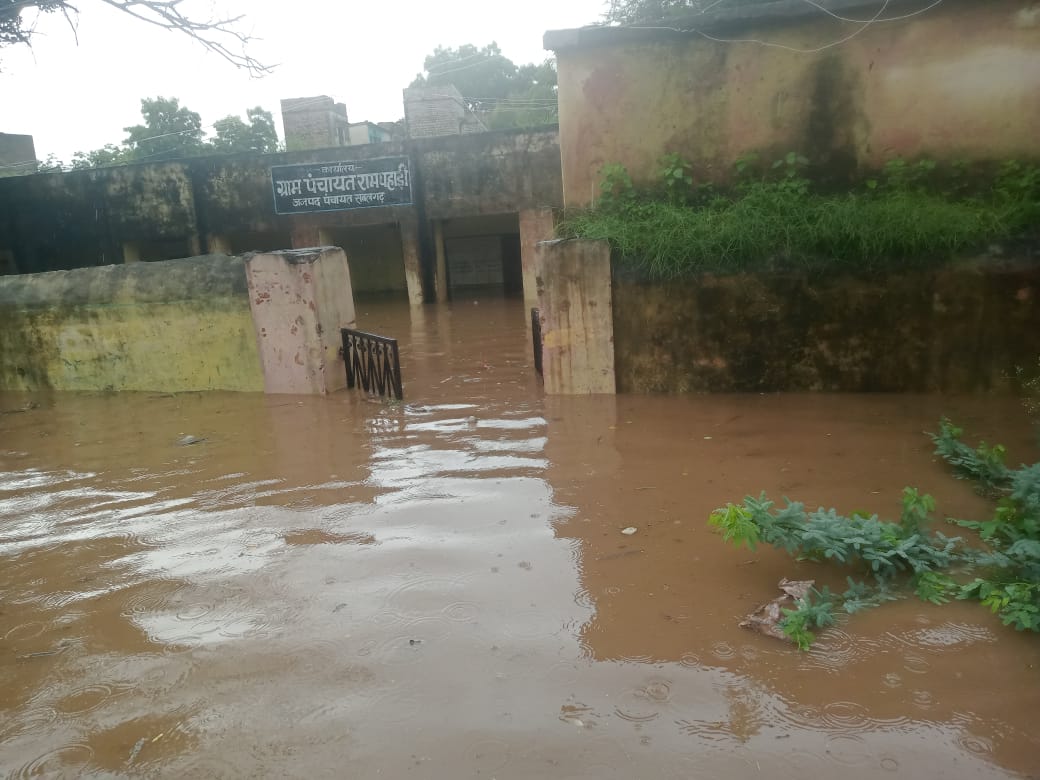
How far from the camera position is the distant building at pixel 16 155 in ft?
71.8

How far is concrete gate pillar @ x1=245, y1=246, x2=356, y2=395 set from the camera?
7.02 m

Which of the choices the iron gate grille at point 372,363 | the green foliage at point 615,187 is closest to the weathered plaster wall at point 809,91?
the green foliage at point 615,187

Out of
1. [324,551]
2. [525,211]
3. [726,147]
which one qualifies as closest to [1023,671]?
[324,551]

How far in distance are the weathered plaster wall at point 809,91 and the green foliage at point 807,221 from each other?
0.72ft

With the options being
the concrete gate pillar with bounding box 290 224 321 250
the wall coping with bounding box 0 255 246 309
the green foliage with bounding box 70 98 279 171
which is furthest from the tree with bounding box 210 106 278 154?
the wall coping with bounding box 0 255 246 309

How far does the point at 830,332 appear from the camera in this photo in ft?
19.5

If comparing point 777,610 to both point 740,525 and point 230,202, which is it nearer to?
point 740,525

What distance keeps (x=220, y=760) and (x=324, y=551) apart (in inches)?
57.9

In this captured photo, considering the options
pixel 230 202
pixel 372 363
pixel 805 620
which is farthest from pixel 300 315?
pixel 230 202

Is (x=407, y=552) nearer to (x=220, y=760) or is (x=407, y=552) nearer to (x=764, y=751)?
(x=220, y=760)

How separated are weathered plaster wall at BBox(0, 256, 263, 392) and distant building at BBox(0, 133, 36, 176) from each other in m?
16.8

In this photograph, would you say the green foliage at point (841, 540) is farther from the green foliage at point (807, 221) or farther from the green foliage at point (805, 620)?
the green foliage at point (807, 221)

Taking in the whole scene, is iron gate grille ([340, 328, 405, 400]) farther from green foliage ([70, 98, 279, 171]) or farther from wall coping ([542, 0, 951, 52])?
green foliage ([70, 98, 279, 171])

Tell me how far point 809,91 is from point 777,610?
17.3ft
